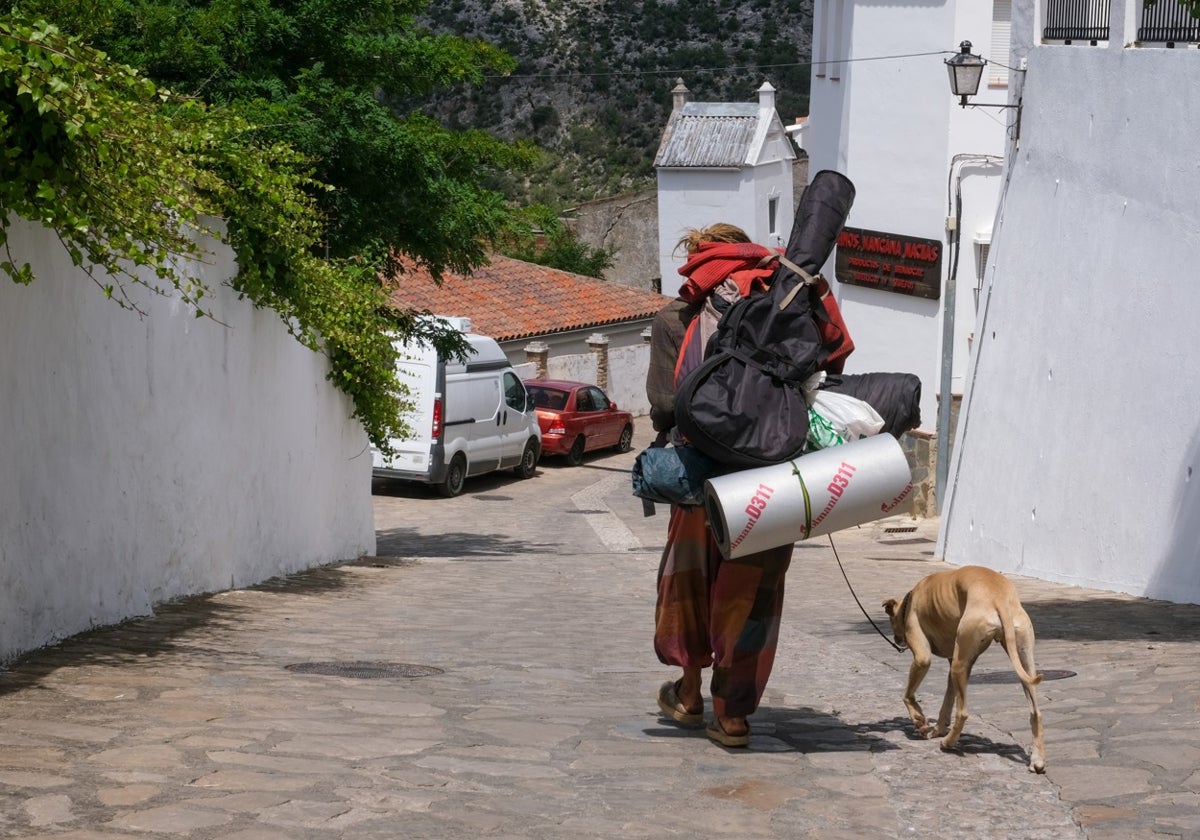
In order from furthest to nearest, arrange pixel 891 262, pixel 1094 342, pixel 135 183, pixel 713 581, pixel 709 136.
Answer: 1. pixel 709 136
2. pixel 891 262
3. pixel 1094 342
4. pixel 135 183
5. pixel 713 581

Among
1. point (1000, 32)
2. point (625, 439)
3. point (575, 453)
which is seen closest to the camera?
point (1000, 32)

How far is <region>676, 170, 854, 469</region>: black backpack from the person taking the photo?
5871 mm

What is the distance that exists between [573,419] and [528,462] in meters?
2.47

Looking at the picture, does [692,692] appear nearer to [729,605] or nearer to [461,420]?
[729,605]

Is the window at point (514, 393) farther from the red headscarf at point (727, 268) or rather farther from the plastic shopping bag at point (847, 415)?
the plastic shopping bag at point (847, 415)

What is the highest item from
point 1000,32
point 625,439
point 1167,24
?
point 1000,32

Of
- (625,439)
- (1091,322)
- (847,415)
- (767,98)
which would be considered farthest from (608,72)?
Result: (847,415)

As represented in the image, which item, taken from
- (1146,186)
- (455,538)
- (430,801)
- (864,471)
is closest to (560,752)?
(430,801)

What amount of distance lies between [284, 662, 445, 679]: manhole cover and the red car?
2181 centimetres

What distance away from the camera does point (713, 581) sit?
638 cm

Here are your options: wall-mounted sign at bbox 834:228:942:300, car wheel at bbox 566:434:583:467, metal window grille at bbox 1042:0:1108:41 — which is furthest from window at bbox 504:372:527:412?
metal window grille at bbox 1042:0:1108:41

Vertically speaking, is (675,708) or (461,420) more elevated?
(675,708)

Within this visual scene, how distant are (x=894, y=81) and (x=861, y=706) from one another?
872 inches

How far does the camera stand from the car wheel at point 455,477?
25059 mm
